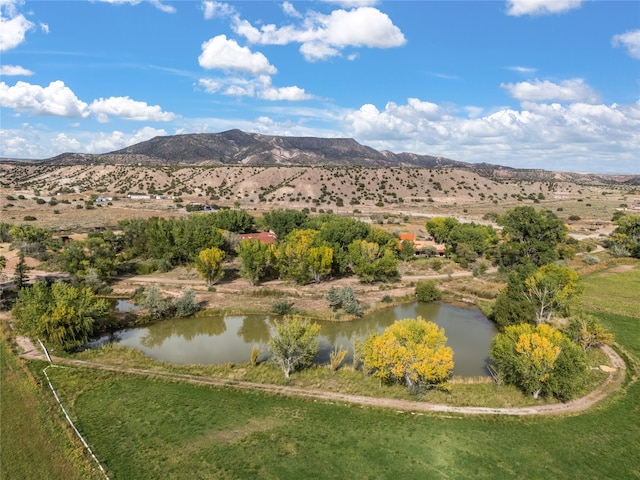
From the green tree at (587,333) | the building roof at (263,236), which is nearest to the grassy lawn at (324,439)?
the green tree at (587,333)

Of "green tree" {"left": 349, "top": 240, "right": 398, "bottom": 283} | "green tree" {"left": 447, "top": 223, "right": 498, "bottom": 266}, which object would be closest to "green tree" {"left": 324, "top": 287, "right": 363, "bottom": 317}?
"green tree" {"left": 349, "top": 240, "right": 398, "bottom": 283}

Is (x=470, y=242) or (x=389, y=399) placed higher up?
(x=470, y=242)

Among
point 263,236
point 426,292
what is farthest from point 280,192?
point 426,292

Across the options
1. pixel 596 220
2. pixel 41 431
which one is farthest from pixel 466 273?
pixel 596 220

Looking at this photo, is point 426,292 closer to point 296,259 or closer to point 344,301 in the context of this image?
point 344,301

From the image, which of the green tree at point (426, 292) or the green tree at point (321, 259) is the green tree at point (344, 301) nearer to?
the green tree at point (321, 259)

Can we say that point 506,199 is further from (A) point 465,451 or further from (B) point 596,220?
(A) point 465,451
